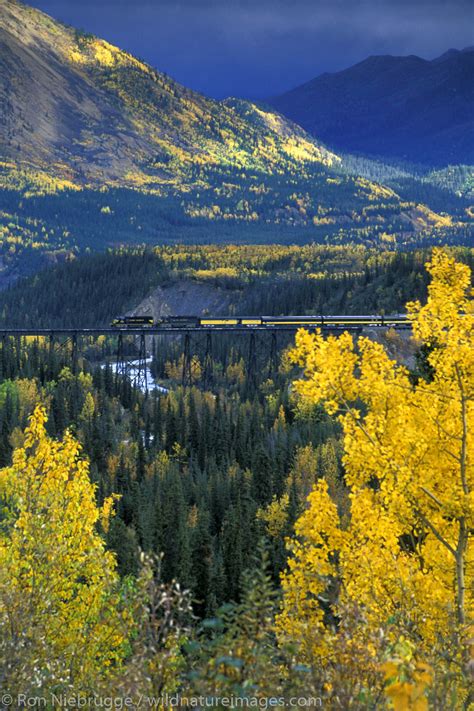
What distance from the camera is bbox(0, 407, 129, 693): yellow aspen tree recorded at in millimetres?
15203

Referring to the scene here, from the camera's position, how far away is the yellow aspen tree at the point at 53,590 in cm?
1520

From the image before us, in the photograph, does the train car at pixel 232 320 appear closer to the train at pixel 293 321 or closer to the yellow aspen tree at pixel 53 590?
the train at pixel 293 321

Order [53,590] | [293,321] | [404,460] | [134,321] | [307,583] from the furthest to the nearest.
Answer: [134,321] < [293,321] < [53,590] < [307,583] < [404,460]

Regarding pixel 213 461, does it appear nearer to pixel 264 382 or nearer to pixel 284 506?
pixel 284 506

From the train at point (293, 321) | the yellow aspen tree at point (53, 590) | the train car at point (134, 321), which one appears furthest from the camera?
the train car at point (134, 321)

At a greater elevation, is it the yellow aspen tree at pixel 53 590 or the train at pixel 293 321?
the train at pixel 293 321

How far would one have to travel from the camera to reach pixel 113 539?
234ft

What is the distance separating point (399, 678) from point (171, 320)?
15346 cm

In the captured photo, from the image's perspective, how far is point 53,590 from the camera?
2178 centimetres

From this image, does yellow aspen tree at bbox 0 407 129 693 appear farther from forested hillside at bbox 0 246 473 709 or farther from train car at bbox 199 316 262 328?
train car at bbox 199 316 262 328

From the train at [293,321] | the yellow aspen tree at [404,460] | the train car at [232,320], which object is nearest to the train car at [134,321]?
the train at [293,321]

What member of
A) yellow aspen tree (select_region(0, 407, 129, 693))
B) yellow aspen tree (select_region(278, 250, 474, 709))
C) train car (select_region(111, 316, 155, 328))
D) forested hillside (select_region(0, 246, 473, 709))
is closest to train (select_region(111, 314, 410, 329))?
train car (select_region(111, 316, 155, 328))

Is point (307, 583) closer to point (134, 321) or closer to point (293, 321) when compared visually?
point (293, 321)

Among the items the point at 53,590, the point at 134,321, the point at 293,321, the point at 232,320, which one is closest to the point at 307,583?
the point at 53,590
